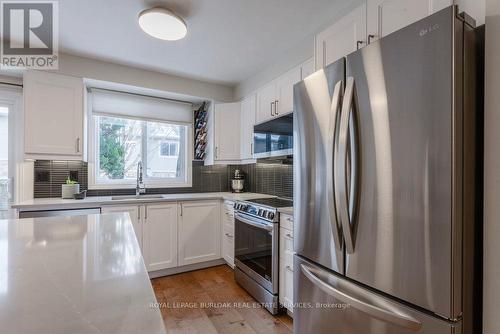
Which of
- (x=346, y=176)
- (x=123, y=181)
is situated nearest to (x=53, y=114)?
(x=123, y=181)

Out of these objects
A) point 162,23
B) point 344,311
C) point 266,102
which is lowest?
point 344,311

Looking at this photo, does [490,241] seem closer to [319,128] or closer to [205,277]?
[319,128]

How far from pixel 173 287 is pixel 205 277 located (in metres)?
0.37

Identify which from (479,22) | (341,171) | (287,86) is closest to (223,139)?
(287,86)

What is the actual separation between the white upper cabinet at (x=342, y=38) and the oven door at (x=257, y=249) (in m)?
1.33

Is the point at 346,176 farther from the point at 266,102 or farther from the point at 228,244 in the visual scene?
the point at 228,244

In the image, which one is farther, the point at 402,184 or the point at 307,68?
the point at 307,68

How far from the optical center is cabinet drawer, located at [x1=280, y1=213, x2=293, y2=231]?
76.0 inches

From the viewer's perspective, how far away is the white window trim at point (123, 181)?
295cm

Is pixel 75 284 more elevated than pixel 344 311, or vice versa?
pixel 75 284

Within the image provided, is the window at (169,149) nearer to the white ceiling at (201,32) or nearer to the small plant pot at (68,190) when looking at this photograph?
the white ceiling at (201,32)

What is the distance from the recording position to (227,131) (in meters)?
3.32

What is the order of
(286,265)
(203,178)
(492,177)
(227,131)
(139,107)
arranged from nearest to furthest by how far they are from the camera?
(492,177), (286,265), (139,107), (227,131), (203,178)

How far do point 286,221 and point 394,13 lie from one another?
1.47 m
